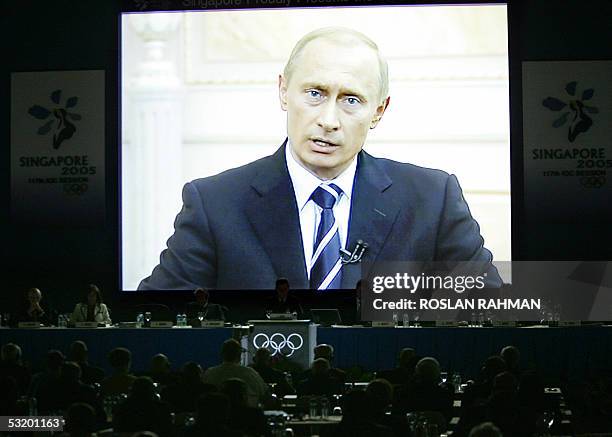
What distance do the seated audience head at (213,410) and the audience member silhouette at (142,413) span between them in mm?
601

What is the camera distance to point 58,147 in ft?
43.0

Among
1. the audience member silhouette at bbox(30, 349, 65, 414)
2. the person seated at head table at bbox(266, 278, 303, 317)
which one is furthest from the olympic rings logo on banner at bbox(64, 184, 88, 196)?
the audience member silhouette at bbox(30, 349, 65, 414)

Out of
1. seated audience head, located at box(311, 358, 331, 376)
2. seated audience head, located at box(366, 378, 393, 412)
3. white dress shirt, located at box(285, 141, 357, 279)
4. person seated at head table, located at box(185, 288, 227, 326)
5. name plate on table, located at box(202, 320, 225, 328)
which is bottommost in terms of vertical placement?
seated audience head, located at box(366, 378, 393, 412)

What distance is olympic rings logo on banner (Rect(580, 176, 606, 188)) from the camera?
12742 millimetres

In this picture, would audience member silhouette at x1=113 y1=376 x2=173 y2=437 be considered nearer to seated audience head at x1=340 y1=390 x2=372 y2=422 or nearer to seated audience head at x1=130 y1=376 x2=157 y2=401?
seated audience head at x1=130 y1=376 x2=157 y2=401

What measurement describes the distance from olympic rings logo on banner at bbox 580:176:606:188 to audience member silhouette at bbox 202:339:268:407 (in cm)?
657

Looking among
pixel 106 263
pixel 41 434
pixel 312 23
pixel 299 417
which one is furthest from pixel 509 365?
pixel 106 263

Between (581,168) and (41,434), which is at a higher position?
(581,168)

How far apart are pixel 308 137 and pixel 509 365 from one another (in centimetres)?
508

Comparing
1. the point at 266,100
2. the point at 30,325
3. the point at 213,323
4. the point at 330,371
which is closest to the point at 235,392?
the point at 330,371

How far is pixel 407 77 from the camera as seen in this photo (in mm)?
12289

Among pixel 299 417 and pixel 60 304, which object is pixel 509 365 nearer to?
pixel 299 417

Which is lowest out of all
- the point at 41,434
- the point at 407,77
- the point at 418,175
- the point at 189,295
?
the point at 41,434

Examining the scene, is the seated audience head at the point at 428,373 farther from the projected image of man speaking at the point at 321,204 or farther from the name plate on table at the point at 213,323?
the projected image of man speaking at the point at 321,204
